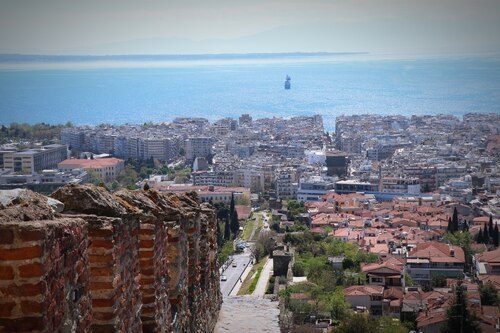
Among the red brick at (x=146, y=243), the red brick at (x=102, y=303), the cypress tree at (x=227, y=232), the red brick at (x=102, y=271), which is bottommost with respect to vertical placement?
the cypress tree at (x=227, y=232)

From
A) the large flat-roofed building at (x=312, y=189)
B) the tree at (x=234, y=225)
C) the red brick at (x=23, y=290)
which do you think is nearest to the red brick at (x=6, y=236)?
the red brick at (x=23, y=290)

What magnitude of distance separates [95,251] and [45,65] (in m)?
138

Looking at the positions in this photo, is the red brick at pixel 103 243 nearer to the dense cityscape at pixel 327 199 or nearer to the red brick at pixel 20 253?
the dense cityscape at pixel 327 199

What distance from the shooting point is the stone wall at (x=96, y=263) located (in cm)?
234

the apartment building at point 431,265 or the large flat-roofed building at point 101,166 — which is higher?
the large flat-roofed building at point 101,166

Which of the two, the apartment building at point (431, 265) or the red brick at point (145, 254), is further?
the apartment building at point (431, 265)

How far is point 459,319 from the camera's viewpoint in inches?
676

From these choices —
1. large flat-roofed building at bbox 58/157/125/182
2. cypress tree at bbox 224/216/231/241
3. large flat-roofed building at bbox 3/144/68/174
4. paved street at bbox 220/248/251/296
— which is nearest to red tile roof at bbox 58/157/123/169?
large flat-roofed building at bbox 58/157/125/182

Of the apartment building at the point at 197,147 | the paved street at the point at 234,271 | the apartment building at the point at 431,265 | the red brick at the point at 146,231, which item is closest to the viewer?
the red brick at the point at 146,231

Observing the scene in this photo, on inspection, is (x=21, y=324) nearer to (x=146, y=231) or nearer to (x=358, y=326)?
(x=146, y=231)

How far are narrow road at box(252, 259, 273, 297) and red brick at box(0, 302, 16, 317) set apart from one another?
724 inches

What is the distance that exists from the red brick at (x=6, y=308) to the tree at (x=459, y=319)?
15.4 meters

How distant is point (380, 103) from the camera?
120438 mm

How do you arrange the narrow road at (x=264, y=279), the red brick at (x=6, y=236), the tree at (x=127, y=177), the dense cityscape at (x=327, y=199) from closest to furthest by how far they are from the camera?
the red brick at (x=6, y=236) < the dense cityscape at (x=327, y=199) < the narrow road at (x=264, y=279) < the tree at (x=127, y=177)
